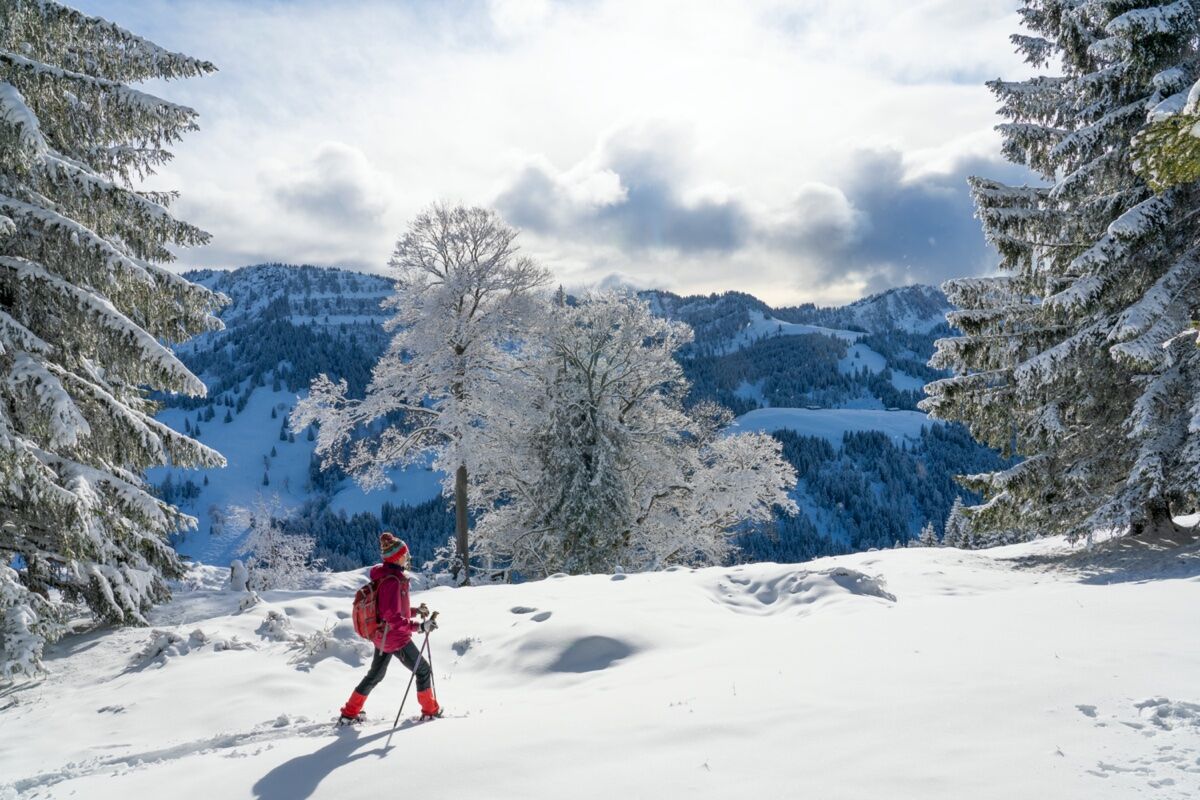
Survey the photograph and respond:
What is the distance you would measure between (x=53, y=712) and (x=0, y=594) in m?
1.68

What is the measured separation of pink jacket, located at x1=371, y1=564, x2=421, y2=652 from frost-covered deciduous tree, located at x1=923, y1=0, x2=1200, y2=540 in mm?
11348

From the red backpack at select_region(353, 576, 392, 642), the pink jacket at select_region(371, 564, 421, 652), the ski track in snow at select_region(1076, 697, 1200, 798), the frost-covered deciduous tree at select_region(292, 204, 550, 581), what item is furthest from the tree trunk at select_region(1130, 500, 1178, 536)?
the frost-covered deciduous tree at select_region(292, 204, 550, 581)

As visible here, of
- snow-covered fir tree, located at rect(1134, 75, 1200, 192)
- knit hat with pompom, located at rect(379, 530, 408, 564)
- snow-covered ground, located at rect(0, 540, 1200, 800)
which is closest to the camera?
snow-covered ground, located at rect(0, 540, 1200, 800)

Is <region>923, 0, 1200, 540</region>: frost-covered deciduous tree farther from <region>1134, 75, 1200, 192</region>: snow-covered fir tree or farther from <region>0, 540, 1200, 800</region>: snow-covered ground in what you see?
<region>1134, 75, 1200, 192</region>: snow-covered fir tree

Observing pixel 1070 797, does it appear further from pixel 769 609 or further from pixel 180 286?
pixel 180 286

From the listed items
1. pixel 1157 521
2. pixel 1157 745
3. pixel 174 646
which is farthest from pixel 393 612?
pixel 1157 521

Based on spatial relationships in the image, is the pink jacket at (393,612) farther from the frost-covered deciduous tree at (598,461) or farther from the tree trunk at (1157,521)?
the tree trunk at (1157,521)

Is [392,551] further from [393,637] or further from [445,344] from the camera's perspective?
[445,344]

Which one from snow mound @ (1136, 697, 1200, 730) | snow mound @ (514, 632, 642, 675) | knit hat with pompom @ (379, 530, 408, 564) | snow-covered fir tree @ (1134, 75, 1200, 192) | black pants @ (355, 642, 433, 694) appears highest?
snow-covered fir tree @ (1134, 75, 1200, 192)

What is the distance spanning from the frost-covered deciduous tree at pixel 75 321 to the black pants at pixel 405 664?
15.3 feet

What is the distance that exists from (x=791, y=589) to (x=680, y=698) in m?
5.56

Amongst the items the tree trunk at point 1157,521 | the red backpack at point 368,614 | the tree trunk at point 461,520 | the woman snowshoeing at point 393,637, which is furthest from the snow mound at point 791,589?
the tree trunk at point 461,520

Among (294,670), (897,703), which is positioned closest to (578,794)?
(897,703)

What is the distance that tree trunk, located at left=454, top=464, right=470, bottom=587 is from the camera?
1873cm
